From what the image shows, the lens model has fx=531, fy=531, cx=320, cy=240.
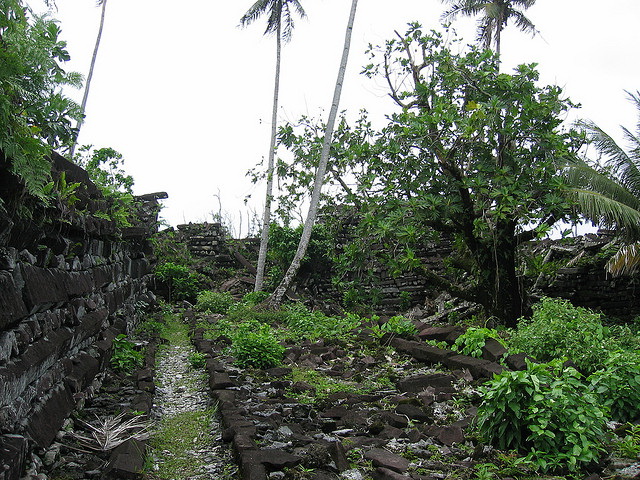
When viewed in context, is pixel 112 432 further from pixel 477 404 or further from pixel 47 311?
pixel 477 404

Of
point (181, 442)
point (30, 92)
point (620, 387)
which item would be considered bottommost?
point (181, 442)

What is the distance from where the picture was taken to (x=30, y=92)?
10.4 ft

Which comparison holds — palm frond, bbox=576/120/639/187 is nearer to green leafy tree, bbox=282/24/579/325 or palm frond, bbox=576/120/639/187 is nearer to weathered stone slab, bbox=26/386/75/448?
green leafy tree, bbox=282/24/579/325

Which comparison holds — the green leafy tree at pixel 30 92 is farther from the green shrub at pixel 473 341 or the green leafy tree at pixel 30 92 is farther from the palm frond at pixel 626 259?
the palm frond at pixel 626 259

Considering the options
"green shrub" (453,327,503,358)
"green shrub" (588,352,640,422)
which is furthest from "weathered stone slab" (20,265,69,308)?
→ "green shrub" (453,327,503,358)

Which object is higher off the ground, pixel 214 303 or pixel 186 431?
pixel 214 303

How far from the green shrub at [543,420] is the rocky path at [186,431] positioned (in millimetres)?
1960

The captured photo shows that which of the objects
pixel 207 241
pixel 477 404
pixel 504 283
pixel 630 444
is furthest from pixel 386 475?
pixel 207 241

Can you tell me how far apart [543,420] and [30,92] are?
12.9 ft

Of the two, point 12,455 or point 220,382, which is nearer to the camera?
point 12,455

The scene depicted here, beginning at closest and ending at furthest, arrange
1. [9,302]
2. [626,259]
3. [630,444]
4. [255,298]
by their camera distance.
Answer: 1. [9,302]
2. [630,444]
3. [626,259]
4. [255,298]

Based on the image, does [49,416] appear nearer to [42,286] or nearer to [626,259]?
[42,286]

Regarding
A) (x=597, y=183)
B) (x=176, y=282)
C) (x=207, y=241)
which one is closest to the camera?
(x=597, y=183)

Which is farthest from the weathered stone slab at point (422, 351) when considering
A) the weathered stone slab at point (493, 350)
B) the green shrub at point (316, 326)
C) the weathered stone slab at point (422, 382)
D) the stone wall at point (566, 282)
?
the stone wall at point (566, 282)
